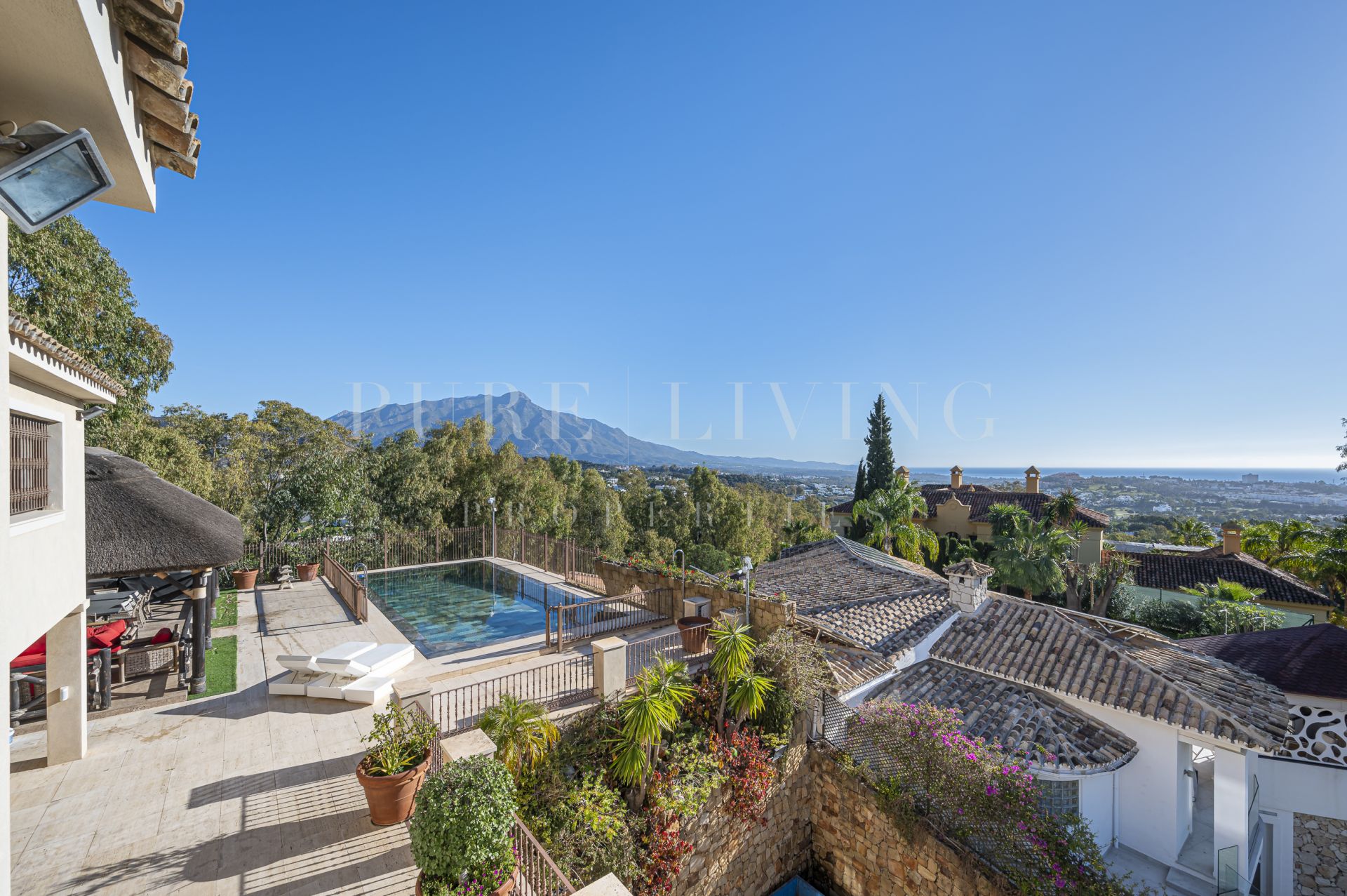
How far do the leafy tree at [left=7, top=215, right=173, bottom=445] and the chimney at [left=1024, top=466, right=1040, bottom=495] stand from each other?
44168mm

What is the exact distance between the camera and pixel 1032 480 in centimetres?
3600

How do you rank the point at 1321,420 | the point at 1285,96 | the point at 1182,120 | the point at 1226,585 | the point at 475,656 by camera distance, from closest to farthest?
the point at 475,656, the point at 1285,96, the point at 1182,120, the point at 1321,420, the point at 1226,585

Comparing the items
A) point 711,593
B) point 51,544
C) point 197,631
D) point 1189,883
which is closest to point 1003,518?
point 1189,883

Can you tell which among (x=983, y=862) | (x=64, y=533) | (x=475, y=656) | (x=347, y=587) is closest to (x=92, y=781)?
(x=64, y=533)

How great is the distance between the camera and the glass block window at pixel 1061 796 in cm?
840

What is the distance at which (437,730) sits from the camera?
233 inches

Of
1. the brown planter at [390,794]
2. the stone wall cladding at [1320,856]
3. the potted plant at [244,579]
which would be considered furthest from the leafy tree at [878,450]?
the brown planter at [390,794]

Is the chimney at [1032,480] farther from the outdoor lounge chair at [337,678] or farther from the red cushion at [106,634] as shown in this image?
the red cushion at [106,634]

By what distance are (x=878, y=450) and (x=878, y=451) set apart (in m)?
0.05

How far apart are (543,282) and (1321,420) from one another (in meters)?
34.3

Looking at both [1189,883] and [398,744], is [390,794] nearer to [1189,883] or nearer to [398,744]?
[398,744]

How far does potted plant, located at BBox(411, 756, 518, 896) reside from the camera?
4.30 m

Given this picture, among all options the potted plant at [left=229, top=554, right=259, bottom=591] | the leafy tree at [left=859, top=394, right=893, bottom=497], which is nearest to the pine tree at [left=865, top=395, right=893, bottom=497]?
the leafy tree at [left=859, top=394, right=893, bottom=497]

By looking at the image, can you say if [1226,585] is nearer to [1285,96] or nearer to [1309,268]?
[1309,268]
